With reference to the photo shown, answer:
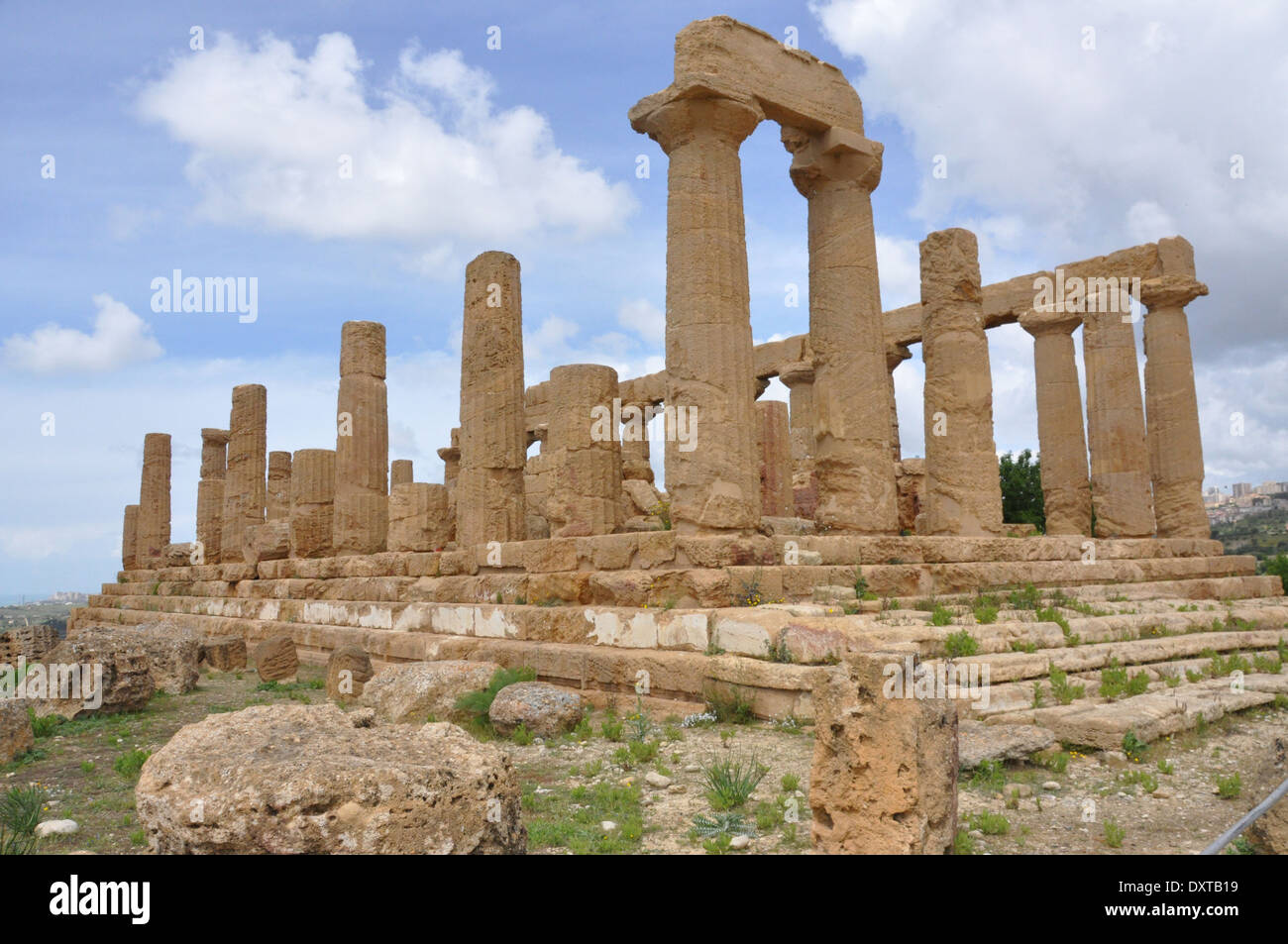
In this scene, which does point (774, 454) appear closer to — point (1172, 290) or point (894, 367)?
point (894, 367)

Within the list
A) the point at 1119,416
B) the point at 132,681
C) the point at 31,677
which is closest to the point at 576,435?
the point at 132,681

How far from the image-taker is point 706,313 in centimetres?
980

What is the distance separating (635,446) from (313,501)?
7.31 meters

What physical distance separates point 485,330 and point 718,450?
16.2 ft

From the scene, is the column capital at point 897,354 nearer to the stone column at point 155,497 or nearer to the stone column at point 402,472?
the stone column at point 402,472

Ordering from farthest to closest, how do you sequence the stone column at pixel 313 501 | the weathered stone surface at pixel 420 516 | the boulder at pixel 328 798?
1. the stone column at pixel 313 501
2. the weathered stone surface at pixel 420 516
3. the boulder at pixel 328 798

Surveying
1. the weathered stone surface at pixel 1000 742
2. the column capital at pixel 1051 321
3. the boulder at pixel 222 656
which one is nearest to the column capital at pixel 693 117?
the weathered stone surface at pixel 1000 742

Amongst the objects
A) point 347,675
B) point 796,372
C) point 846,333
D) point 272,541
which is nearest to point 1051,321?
point 796,372

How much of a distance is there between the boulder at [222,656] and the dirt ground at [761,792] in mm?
6053

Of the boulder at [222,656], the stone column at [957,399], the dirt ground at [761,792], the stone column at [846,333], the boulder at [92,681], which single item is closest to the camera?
the dirt ground at [761,792]

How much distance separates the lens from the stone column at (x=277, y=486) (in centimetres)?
2412

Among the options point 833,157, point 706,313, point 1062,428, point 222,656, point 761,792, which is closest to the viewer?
point 761,792

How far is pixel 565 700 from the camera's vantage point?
297 inches

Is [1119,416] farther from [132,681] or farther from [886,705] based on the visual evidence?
[132,681]
